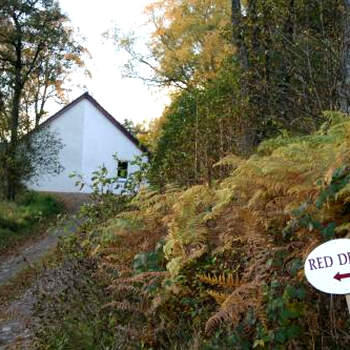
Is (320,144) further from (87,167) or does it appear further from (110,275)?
(87,167)

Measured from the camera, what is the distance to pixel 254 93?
10688mm

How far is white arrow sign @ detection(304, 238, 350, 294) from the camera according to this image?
3.09 m

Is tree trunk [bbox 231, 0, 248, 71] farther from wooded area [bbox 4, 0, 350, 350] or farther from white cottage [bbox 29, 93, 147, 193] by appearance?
white cottage [bbox 29, 93, 147, 193]

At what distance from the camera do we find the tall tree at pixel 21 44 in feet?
73.2

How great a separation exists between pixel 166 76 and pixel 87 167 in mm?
7618

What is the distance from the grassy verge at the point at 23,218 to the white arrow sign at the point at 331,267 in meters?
11.7

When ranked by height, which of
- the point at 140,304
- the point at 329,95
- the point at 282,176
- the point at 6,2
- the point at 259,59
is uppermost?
the point at 6,2

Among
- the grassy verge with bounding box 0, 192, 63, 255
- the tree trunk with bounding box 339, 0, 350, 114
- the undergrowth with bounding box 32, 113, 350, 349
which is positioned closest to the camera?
the undergrowth with bounding box 32, 113, 350, 349

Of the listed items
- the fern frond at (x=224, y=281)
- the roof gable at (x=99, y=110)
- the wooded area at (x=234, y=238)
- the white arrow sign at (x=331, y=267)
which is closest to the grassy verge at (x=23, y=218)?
the wooded area at (x=234, y=238)

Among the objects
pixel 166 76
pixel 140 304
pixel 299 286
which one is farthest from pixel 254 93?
pixel 166 76

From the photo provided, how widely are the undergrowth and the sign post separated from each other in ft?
2.29

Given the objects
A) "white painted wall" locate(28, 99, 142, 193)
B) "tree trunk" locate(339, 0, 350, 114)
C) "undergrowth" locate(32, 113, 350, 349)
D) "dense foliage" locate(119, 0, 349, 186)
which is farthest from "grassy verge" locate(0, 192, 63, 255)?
"white painted wall" locate(28, 99, 142, 193)

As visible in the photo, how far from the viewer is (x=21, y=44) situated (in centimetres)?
2312

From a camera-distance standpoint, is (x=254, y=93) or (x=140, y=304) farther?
(x=254, y=93)
